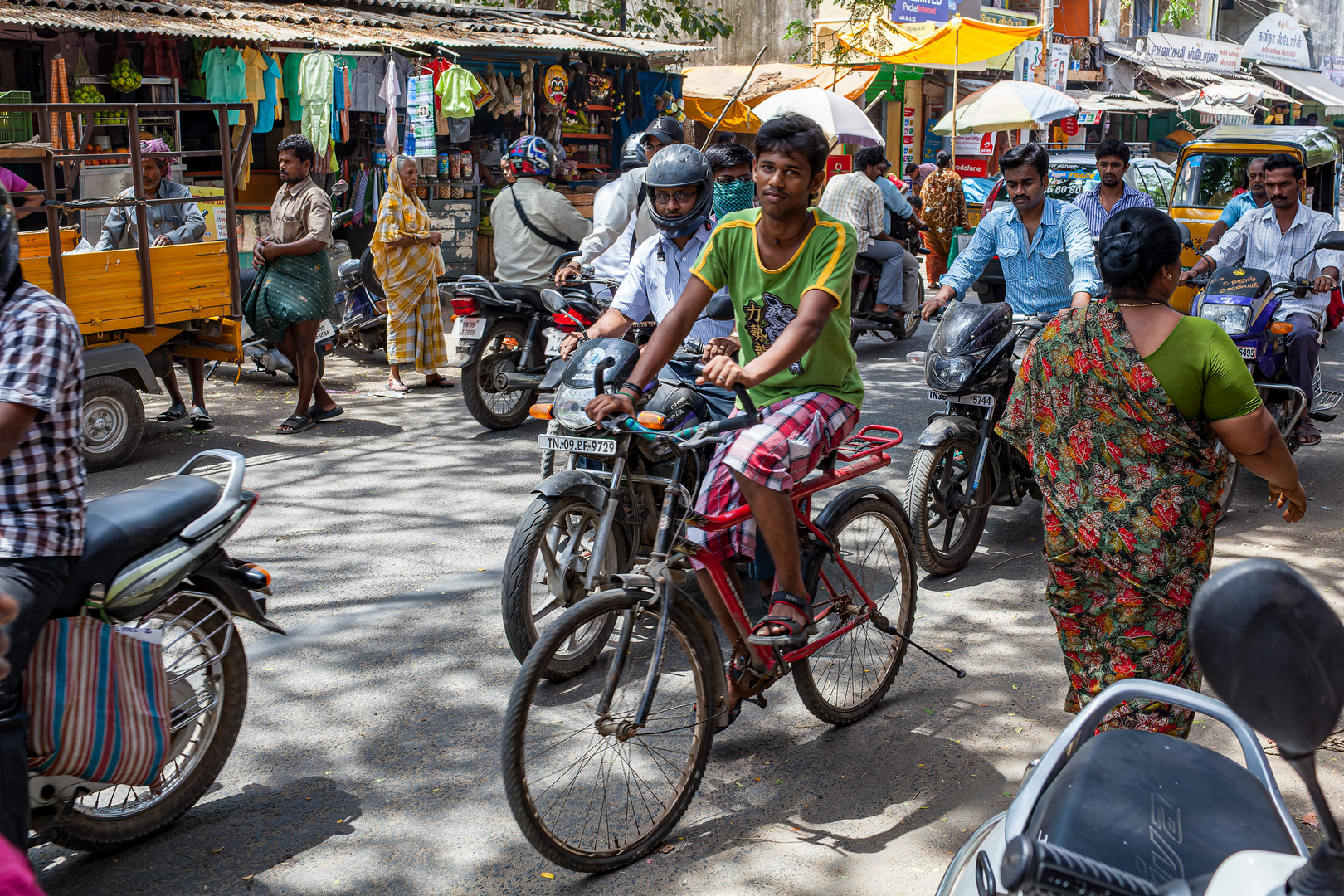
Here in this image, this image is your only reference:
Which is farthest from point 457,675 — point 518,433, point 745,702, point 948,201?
point 948,201

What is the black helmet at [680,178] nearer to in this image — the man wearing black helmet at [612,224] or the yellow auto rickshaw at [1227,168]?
the man wearing black helmet at [612,224]

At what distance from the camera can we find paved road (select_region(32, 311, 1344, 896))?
3.25 metres

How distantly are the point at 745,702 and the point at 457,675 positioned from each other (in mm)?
1074

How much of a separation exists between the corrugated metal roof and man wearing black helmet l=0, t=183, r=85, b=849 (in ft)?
27.0

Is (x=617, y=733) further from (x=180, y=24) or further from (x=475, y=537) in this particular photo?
(x=180, y=24)

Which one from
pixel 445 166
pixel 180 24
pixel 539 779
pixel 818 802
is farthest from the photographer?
pixel 445 166

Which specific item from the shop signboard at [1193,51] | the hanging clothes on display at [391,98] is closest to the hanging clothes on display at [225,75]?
the hanging clothes on display at [391,98]

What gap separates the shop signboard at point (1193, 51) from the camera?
1275 inches

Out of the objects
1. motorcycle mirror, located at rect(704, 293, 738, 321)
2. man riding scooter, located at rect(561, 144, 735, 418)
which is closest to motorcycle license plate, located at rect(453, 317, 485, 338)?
man riding scooter, located at rect(561, 144, 735, 418)

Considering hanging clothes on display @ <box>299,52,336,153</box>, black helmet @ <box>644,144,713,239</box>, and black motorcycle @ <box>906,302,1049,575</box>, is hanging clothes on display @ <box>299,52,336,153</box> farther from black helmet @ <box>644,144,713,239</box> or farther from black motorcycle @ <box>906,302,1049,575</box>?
black motorcycle @ <box>906,302,1049,575</box>

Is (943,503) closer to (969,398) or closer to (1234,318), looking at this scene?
(969,398)

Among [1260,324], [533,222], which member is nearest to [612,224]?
[533,222]

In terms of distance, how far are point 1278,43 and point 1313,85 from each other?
5.37ft

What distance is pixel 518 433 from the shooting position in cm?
839
